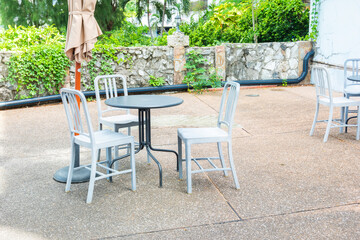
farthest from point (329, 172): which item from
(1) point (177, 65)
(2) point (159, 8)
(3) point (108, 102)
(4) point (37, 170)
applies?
(2) point (159, 8)

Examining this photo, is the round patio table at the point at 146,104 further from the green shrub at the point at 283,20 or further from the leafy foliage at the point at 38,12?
the leafy foliage at the point at 38,12

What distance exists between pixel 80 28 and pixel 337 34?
6515 mm

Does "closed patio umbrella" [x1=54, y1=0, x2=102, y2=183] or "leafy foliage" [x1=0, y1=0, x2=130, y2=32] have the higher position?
"leafy foliage" [x1=0, y1=0, x2=130, y2=32]

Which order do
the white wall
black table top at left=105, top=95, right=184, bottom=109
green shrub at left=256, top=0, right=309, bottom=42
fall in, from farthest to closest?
green shrub at left=256, top=0, right=309, bottom=42, the white wall, black table top at left=105, top=95, right=184, bottom=109

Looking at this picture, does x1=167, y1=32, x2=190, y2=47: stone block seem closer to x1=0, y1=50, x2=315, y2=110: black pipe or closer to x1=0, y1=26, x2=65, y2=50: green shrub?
x1=0, y1=50, x2=315, y2=110: black pipe

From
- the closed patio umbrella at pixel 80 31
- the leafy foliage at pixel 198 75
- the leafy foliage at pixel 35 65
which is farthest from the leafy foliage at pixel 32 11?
the closed patio umbrella at pixel 80 31

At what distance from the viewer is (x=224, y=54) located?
8898 millimetres

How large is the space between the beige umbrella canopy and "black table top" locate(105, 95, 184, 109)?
0.57 meters

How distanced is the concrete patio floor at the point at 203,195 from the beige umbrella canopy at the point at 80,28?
1289mm

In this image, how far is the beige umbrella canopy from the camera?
345 centimetres

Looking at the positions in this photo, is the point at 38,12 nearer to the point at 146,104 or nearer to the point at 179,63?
the point at 179,63

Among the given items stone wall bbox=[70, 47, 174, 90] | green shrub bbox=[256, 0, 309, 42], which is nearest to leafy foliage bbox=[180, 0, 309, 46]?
green shrub bbox=[256, 0, 309, 42]

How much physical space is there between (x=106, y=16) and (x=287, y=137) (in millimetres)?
7959

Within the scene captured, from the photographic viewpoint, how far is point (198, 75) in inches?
346
